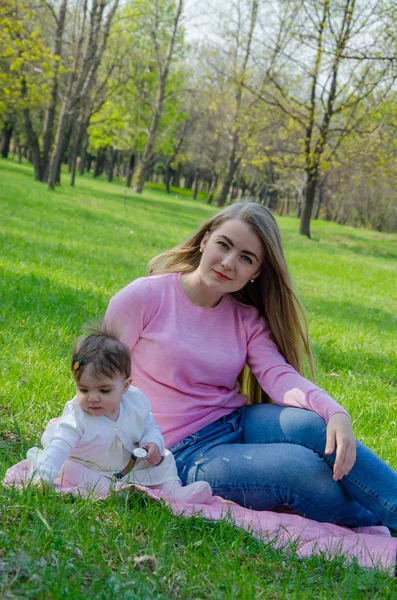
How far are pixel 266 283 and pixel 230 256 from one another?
0.40 metres

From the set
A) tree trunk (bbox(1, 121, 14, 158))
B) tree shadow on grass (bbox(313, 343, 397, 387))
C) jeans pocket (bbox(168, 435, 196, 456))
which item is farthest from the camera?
tree trunk (bbox(1, 121, 14, 158))

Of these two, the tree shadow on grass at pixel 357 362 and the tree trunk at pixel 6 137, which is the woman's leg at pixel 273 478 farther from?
the tree trunk at pixel 6 137

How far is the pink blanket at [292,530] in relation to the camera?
2844 mm

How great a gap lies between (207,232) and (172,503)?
1502mm

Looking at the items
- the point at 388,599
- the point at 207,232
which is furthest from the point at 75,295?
the point at 388,599

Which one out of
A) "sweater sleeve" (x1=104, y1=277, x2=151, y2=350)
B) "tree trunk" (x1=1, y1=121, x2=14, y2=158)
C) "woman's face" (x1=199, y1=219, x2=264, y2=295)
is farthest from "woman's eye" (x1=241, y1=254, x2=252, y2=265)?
"tree trunk" (x1=1, y1=121, x2=14, y2=158)

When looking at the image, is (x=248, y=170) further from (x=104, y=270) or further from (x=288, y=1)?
(x=104, y=270)

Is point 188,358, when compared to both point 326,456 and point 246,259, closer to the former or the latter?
point 246,259

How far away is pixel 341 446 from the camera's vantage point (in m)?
3.01

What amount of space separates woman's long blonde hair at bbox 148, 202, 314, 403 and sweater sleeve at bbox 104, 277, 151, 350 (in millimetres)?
331

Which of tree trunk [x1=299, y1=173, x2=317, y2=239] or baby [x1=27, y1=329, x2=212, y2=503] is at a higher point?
tree trunk [x1=299, y1=173, x2=317, y2=239]

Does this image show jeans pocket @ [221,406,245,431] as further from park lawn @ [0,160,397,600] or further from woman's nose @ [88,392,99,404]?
woman's nose @ [88,392,99,404]

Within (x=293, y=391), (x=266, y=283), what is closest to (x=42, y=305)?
(x=266, y=283)

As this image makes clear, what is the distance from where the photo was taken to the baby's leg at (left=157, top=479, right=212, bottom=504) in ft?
10.1
